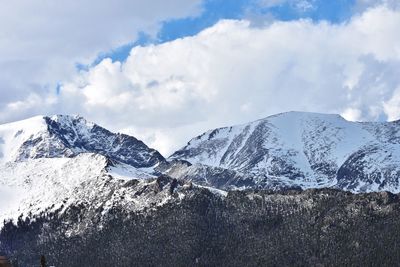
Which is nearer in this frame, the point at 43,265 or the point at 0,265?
the point at 43,265

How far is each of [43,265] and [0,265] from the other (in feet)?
41.5

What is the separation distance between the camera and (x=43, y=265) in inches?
4166

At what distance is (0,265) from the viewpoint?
116m
